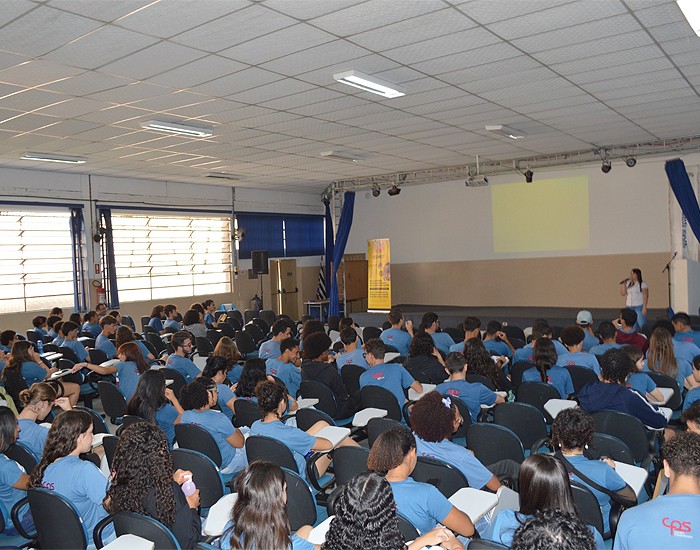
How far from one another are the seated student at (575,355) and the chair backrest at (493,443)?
6.61 feet

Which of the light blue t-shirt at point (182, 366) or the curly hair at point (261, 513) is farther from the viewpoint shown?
the light blue t-shirt at point (182, 366)

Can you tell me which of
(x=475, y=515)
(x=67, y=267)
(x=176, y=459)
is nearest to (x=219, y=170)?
(x=67, y=267)

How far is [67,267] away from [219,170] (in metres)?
3.99

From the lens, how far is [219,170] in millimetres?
12484

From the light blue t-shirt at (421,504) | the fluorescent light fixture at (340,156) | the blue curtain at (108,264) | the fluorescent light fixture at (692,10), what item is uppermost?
the fluorescent light fixture at (340,156)

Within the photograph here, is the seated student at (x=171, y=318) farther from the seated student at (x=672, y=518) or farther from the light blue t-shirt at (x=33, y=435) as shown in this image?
the seated student at (x=672, y=518)

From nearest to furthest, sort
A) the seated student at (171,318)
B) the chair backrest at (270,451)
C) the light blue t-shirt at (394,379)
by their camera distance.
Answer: the chair backrest at (270,451), the light blue t-shirt at (394,379), the seated student at (171,318)

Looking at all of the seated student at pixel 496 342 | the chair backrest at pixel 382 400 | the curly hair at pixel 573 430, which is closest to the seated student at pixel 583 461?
the curly hair at pixel 573 430

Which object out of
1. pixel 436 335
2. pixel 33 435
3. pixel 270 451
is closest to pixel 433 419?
pixel 270 451

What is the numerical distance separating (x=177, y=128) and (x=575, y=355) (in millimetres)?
5904

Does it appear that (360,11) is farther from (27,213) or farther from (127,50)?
(27,213)

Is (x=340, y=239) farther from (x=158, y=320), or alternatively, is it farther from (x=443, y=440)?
(x=443, y=440)

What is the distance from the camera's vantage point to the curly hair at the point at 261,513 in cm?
226

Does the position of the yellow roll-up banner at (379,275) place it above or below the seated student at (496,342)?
above
